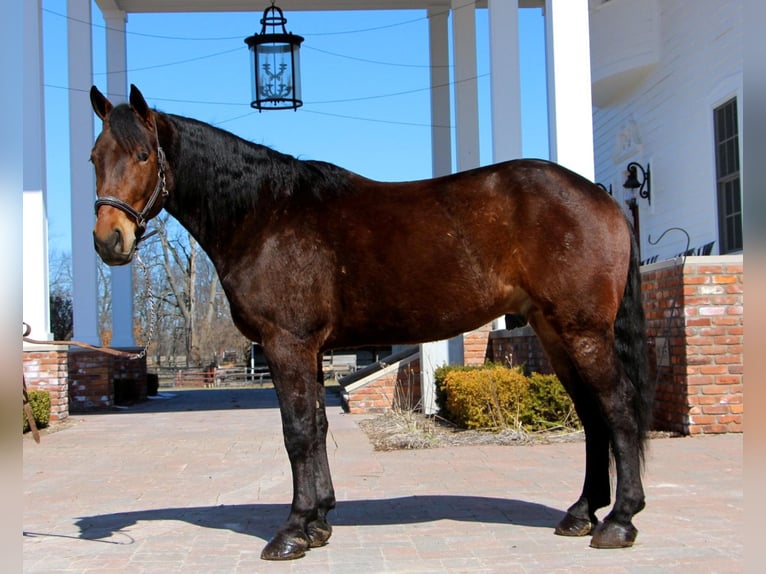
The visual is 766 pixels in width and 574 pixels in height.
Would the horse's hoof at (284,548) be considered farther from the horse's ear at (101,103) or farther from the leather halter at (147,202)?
the horse's ear at (101,103)

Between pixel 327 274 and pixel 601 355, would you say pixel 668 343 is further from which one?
pixel 327 274

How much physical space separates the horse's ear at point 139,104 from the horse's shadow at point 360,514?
2.65 m

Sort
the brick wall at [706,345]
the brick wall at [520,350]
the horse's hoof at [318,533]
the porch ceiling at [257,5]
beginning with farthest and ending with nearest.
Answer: the porch ceiling at [257,5]
the brick wall at [520,350]
the brick wall at [706,345]
the horse's hoof at [318,533]

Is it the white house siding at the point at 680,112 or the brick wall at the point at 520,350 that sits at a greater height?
the white house siding at the point at 680,112

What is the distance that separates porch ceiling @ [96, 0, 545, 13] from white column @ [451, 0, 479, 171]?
2.01m

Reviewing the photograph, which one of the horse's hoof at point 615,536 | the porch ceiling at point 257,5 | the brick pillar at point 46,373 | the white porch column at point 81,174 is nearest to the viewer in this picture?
the horse's hoof at point 615,536

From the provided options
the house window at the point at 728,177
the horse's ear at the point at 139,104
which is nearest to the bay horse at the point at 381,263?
the horse's ear at the point at 139,104

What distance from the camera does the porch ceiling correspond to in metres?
17.2

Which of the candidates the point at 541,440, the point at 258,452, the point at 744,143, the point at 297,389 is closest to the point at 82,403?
the point at 258,452

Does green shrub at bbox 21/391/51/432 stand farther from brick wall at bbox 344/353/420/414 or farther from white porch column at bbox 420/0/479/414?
white porch column at bbox 420/0/479/414

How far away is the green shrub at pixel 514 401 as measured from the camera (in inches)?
368

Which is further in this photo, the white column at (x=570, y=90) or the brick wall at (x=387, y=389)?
the brick wall at (x=387, y=389)

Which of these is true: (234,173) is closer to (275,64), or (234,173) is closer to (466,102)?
(275,64)

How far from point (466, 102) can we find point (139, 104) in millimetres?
11228
